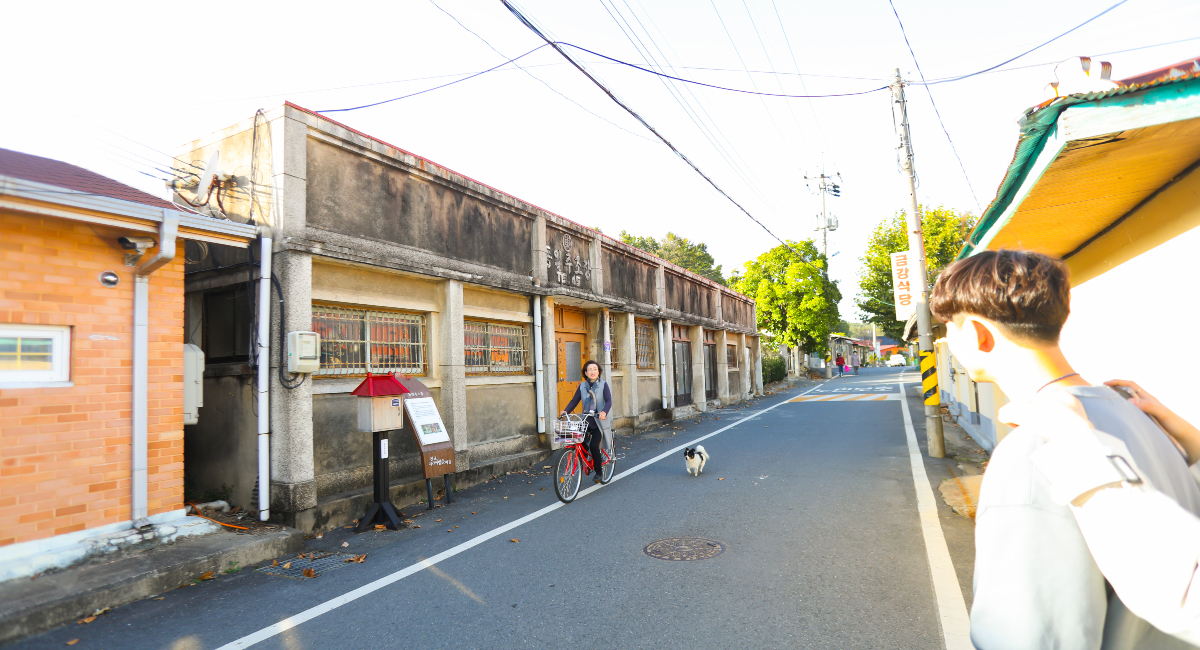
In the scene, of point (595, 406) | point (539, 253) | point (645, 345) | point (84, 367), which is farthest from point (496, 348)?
point (645, 345)

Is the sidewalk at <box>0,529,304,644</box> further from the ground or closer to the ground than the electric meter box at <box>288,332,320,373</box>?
closer to the ground

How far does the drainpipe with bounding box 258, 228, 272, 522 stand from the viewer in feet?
23.0

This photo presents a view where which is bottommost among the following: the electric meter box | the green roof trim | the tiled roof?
the electric meter box

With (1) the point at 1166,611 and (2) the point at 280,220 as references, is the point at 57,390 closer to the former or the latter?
(2) the point at 280,220

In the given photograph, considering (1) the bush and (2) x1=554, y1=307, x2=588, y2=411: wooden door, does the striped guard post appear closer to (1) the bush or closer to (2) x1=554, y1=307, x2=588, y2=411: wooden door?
(2) x1=554, y1=307, x2=588, y2=411: wooden door

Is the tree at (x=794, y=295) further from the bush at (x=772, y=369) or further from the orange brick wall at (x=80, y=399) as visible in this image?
the orange brick wall at (x=80, y=399)

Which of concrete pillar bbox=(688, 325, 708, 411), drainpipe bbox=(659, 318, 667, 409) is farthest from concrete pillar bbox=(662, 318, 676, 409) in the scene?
concrete pillar bbox=(688, 325, 708, 411)

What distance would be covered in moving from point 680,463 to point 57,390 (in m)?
8.46

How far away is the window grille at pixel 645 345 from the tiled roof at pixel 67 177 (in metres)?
12.9

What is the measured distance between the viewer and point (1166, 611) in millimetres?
1058

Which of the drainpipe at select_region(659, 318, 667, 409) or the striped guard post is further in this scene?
the drainpipe at select_region(659, 318, 667, 409)

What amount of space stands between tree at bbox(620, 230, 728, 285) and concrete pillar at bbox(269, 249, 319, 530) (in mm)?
43520

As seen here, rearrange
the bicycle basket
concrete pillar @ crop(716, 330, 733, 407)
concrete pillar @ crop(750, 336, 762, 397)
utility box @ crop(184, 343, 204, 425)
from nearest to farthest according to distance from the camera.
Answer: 1. utility box @ crop(184, 343, 204, 425)
2. the bicycle basket
3. concrete pillar @ crop(716, 330, 733, 407)
4. concrete pillar @ crop(750, 336, 762, 397)

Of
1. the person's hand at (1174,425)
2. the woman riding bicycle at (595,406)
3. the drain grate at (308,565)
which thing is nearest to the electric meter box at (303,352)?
the drain grate at (308,565)
